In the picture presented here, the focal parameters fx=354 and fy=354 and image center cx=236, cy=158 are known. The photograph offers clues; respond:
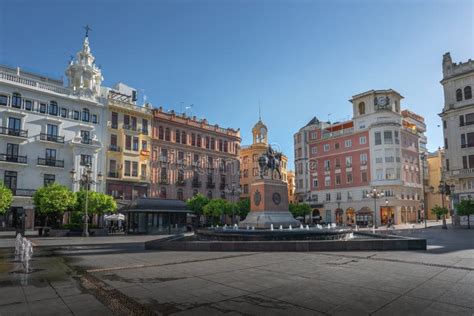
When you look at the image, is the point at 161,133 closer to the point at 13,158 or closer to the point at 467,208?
the point at 13,158

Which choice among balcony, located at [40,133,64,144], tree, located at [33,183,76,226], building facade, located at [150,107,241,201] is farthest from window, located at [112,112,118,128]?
tree, located at [33,183,76,226]

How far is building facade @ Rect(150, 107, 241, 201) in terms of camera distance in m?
55.6

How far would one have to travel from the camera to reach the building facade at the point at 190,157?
55625mm

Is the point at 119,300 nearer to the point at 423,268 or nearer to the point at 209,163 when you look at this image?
the point at 423,268

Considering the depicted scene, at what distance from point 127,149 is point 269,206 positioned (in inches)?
1269

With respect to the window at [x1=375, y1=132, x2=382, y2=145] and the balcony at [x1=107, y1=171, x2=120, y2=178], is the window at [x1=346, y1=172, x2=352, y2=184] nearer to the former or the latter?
the window at [x1=375, y1=132, x2=382, y2=145]

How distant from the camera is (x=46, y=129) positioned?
148 ft

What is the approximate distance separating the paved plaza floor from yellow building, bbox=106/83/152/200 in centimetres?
3745

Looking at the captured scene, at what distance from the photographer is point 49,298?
24.4 ft

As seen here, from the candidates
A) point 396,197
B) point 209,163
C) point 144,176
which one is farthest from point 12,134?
point 396,197

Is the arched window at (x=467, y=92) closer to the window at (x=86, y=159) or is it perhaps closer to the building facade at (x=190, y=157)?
the building facade at (x=190, y=157)

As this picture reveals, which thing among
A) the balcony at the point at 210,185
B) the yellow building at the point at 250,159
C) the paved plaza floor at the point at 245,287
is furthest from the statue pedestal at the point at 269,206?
the yellow building at the point at 250,159

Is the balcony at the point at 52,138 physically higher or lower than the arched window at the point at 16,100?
lower

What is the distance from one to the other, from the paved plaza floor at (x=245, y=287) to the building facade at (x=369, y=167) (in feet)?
170
